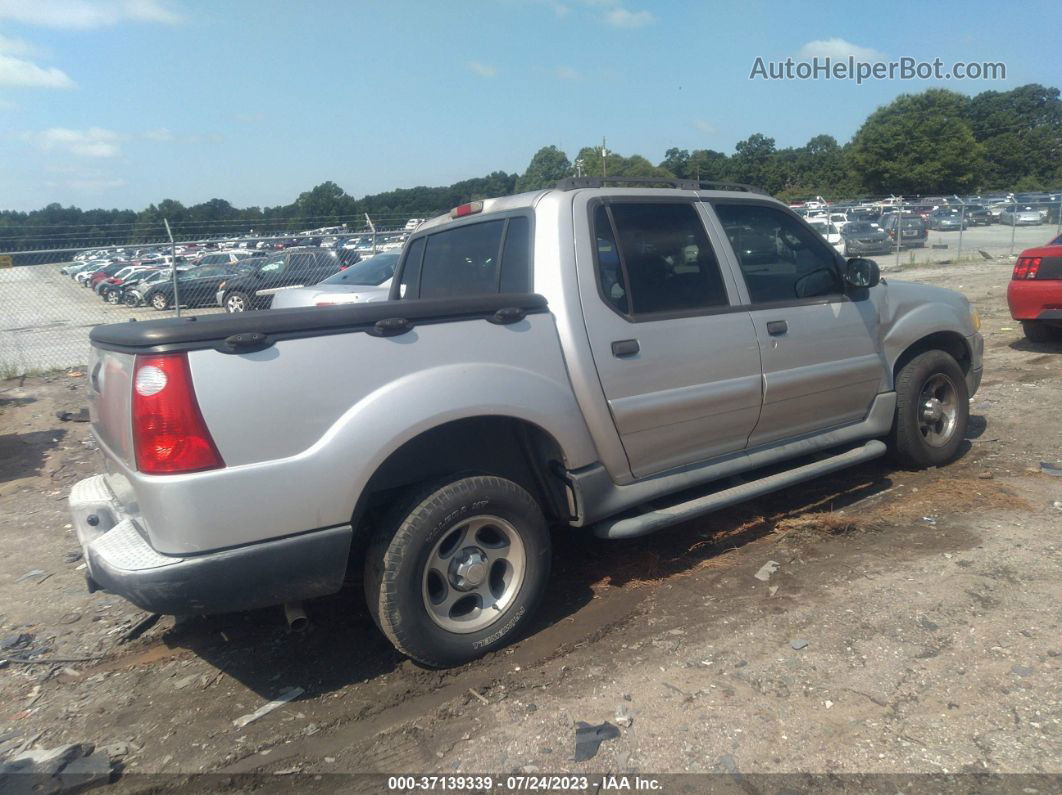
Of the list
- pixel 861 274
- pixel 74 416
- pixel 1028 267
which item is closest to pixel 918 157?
pixel 1028 267

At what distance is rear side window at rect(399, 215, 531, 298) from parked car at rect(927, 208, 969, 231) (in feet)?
78.9

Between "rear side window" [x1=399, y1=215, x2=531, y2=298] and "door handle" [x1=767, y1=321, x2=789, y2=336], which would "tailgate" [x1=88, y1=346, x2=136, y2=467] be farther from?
"door handle" [x1=767, y1=321, x2=789, y2=336]

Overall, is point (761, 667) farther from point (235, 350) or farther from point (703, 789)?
point (235, 350)

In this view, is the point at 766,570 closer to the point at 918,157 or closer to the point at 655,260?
the point at 655,260

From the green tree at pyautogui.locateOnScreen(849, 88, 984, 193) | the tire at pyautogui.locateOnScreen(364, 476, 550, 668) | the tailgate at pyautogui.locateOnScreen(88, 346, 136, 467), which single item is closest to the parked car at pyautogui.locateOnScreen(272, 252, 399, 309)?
the tailgate at pyautogui.locateOnScreen(88, 346, 136, 467)

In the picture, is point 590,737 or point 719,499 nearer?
point 590,737

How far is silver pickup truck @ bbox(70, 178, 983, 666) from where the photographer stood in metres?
2.80

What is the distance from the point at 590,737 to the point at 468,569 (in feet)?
2.78

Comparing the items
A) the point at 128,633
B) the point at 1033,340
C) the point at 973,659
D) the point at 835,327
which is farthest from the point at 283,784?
the point at 1033,340

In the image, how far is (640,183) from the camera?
13.8 ft

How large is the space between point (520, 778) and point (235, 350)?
1778 millimetres

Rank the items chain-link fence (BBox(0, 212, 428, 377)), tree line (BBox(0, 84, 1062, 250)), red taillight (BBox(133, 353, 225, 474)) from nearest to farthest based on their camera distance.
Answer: red taillight (BBox(133, 353, 225, 474)), chain-link fence (BBox(0, 212, 428, 377)), tree line (BBox(0, 84, 1062, 250))

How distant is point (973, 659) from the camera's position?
10.5 ft

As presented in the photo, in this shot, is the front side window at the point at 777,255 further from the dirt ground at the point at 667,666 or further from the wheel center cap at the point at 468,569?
the wheel center cap at the point at 468,569
